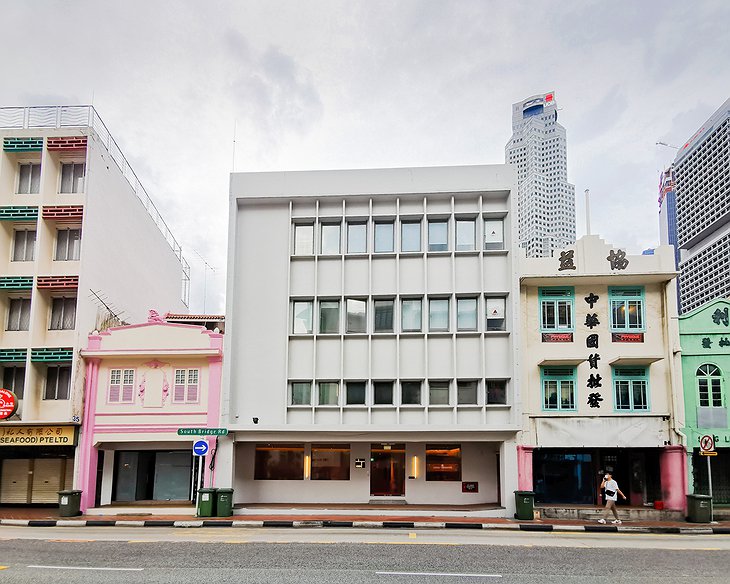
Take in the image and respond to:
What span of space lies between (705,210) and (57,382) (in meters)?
128

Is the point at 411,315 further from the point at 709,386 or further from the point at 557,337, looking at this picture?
the point at 709,386

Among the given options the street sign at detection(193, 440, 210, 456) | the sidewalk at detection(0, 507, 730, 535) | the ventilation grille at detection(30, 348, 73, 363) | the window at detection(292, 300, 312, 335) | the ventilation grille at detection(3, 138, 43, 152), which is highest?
the ventilation grille at detection(3, 138, 43, 152)

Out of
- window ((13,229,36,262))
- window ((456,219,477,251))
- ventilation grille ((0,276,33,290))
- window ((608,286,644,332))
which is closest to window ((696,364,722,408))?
window ((608,286,644,332))

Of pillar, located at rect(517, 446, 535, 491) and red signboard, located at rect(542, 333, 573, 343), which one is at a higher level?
red signboard, located at rect(542, 333, 573, 343)

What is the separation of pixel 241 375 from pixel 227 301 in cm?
285

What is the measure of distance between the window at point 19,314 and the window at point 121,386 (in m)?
4.20

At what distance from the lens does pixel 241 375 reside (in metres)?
26.4

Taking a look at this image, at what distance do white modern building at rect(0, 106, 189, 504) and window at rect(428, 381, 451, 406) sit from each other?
43.0 feet

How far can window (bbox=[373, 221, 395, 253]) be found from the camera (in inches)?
1060

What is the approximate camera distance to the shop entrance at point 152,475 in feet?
91.1

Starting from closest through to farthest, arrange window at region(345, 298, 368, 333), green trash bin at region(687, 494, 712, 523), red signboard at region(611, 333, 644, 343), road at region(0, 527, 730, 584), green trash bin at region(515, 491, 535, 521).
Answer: road at region(0, 527, 730, 584) → green trash bin at region(687, 494, 712, 523) → green trash bin at region(515, 491, 535, 521) → red signboard at region(611, 333, 644, 343) → window at region(345, 298, 368, 333)

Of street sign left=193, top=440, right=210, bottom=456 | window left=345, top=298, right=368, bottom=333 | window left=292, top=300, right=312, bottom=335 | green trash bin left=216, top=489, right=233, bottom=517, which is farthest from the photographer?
window left=292, top=300, right=312, bottom=335

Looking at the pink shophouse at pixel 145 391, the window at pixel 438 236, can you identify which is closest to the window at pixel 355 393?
the pink shophouse at pixel 145 391

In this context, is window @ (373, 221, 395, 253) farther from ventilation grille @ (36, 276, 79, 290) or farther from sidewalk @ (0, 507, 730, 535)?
ventilation grille @ (36, 276, 79, 290)
